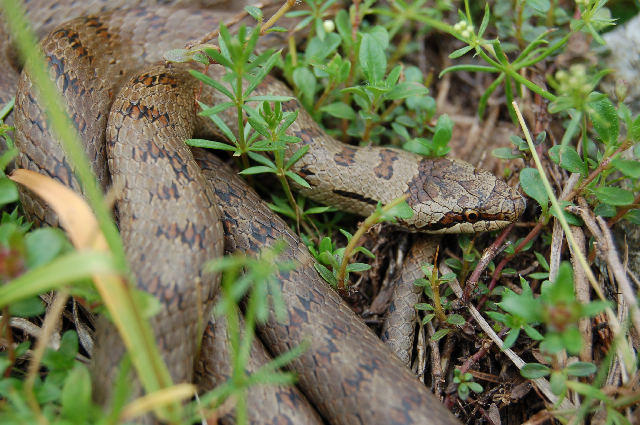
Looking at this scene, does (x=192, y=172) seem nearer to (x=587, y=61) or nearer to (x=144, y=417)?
(x=144, y=417)

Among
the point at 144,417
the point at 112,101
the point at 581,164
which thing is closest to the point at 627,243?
the point at 581,164

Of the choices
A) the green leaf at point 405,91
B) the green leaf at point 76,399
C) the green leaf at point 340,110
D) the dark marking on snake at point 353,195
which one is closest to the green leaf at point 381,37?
the green leaf at point 405,91

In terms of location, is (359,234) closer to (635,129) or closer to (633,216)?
(635,129)

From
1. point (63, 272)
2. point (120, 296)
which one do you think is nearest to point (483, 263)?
point (120, 296)

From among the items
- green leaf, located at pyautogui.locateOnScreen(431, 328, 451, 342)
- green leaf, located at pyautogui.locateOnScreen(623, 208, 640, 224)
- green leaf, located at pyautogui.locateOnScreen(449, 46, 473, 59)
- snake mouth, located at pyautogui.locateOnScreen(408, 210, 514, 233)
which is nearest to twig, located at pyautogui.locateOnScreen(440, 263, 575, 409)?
green leaf, located at pyautogui.locateOnScreen(431, 328, 451, 342)

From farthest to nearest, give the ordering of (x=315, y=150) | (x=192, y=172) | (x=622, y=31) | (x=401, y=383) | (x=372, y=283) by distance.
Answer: (x=622, y=31) → (x=315, y=150) → (x=372, y=283) → (x=192, y=172) → (x=401, y=383)

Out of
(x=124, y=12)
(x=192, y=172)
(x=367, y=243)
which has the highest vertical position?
→ (x=124, y=12)
